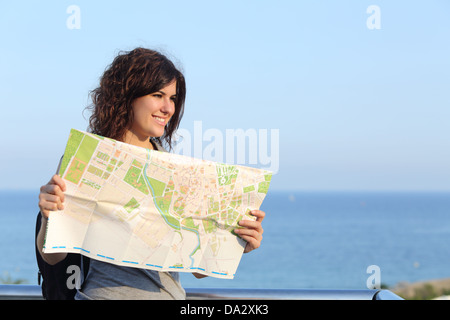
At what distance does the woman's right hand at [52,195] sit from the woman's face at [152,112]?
36 centimetres

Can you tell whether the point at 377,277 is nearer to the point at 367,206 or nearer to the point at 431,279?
the point at 431,279

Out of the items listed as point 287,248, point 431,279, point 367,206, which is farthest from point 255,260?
point 367,206

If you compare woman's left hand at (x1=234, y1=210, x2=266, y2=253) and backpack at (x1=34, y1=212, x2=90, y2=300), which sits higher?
woman's left hand at (x1=234, y1=210, x2=266, y2=253)

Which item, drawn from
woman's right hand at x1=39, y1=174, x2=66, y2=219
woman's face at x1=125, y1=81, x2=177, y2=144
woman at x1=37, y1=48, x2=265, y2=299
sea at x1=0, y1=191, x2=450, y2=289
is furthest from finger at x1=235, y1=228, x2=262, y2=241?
sea at x1=0, y1=191, x2=450, y2=289

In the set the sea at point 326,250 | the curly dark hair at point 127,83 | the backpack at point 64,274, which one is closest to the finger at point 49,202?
the backpack at point 64,274

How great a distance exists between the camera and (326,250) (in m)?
39.0

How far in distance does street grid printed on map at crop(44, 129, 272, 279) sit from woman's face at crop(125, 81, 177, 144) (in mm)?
196

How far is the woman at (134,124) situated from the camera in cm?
149

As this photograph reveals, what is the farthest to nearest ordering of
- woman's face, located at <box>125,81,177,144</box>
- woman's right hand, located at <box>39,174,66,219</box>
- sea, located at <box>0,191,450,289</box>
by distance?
sea, located at <box>0,191,450,289</box> < woman's face, located at <box>125,81,177,144</box> < woman's right hand, located at <box>39,174,66,219</box>

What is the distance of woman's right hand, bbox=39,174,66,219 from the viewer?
4.64 ft

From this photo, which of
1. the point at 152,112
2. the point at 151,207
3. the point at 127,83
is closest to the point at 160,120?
the point at 152,112

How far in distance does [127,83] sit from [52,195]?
18.6 inches

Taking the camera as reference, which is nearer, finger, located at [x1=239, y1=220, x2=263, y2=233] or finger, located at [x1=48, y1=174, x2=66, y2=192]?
finger, located at [x1=48, y1=174, x2=66, y2=192]

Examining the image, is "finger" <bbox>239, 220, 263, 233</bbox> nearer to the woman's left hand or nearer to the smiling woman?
the woman's left hand
